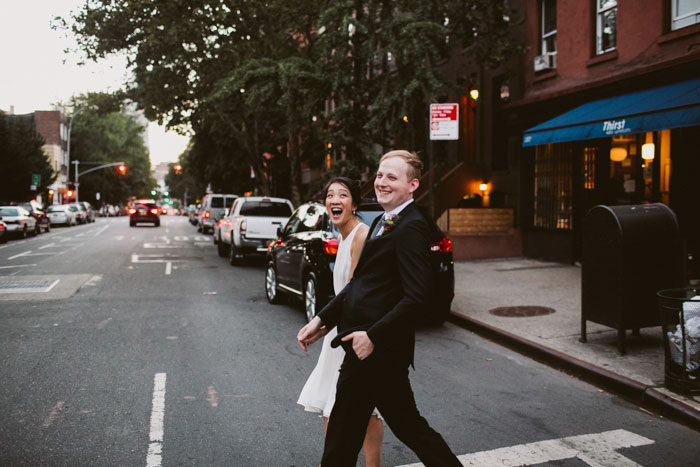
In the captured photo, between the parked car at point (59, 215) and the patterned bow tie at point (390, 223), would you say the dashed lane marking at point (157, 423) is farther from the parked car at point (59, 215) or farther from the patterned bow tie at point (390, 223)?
the parked car at point (59, 215)

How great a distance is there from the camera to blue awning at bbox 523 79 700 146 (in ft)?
33.6

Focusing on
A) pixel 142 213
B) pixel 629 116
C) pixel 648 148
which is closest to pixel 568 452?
pixel 629 116

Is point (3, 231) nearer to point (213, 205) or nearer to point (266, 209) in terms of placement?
point (213, 205)

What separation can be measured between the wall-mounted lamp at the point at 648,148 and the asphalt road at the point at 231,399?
689cm

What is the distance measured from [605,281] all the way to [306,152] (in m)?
25.6

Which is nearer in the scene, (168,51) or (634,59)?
(634,59)

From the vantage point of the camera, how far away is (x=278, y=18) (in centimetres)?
2219

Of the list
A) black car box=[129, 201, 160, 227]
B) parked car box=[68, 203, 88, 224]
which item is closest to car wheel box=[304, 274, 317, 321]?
black car box=[129, 201, 160, 227]

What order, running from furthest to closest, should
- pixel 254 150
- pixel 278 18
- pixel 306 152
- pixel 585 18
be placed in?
pixel 306 152 < pixel 254 150 < pixel 278 18 < pixel 585 18

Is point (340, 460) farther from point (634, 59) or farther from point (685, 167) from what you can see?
point (634, 59)

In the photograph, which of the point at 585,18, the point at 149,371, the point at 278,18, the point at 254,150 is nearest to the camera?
the point at 149,371

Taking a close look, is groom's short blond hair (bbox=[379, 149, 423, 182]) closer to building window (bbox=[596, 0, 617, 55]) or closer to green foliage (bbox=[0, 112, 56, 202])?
building window (bbox=[596, 0, 617, 55])

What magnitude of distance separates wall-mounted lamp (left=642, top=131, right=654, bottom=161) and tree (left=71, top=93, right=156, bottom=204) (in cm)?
7166

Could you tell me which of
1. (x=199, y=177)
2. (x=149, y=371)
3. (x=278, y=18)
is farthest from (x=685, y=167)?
(x=199, y=177)
